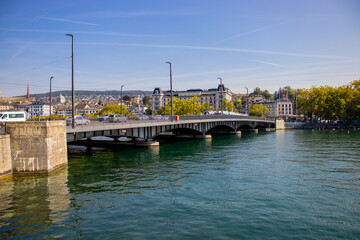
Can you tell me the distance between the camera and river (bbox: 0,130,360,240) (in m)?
12.6

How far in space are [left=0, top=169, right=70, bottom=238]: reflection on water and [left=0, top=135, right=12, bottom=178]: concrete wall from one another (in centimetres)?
73

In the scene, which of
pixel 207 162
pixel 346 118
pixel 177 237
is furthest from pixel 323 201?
pixel 346 118

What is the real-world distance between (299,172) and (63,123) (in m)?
20.9

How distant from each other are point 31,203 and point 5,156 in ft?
22.7

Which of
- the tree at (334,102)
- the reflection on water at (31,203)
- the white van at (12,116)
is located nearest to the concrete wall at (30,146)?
the reflection on water at (31,203)

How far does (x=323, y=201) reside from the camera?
54.3 feet

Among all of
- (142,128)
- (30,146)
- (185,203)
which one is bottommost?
(185,203)

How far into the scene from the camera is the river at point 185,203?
41.4 feet

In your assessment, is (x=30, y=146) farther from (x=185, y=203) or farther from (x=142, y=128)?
(x=142, y=128)

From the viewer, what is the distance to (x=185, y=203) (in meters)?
16.4

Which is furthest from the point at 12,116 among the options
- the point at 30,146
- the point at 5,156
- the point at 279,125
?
the point at 279,125

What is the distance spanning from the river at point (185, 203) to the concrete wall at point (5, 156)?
2.88 feet

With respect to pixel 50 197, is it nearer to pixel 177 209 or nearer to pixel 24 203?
pixel 24 203

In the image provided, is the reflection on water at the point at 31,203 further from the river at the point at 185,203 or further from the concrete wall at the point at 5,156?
the concrete wall at the point at 5,156
